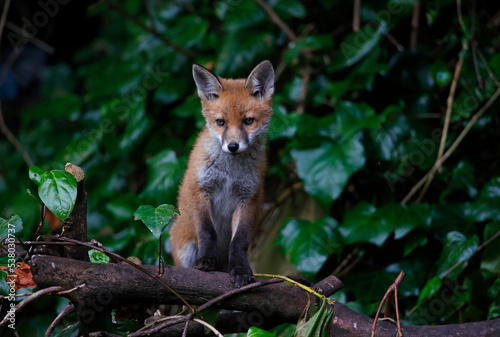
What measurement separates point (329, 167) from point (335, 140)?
344 mm

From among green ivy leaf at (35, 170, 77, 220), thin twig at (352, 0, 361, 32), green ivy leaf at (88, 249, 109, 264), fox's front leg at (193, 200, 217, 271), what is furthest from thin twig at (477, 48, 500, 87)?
green ivy leaf at (35, 170, 77, 220)

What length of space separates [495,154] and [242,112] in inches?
112

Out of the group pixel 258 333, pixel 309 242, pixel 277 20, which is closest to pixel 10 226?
pixel 258 333

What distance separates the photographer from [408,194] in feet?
15.1

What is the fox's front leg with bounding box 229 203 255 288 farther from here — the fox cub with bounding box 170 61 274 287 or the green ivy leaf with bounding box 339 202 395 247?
the green ivy leaf with bounding box 339 202 395 247

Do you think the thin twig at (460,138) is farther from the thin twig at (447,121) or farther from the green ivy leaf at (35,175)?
the green ivy leaf at (35,175)

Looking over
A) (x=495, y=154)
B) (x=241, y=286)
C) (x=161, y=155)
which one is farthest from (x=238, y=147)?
(x=495, y=154)

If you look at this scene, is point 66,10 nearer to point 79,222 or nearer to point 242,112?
point 242,112

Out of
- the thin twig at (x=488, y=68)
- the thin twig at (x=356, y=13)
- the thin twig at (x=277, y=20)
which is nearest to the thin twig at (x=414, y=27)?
the thin twig at (x=356, y=13)

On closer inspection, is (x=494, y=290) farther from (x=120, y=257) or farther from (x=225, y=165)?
(x=120, y=257)

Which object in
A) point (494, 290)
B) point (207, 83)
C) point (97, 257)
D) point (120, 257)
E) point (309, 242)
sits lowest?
point (494, 290)

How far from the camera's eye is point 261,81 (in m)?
3.49

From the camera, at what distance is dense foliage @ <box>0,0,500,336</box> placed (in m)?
3.87

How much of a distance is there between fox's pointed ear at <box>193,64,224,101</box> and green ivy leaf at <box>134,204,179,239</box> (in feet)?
4.49
